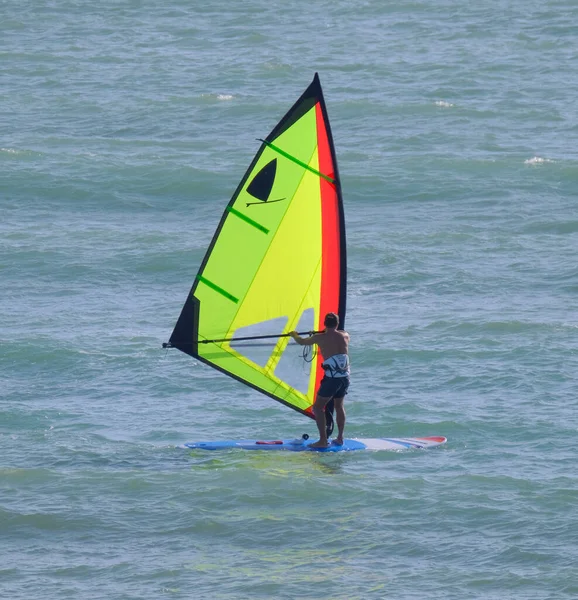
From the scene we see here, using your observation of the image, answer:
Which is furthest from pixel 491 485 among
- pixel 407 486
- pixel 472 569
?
pixel 472 569

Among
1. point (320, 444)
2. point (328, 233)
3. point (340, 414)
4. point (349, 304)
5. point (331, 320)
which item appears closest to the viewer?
point (331, 320)

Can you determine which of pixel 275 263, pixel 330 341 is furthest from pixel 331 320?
pixel 275 263

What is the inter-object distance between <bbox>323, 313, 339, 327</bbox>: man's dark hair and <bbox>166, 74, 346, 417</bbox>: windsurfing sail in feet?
1.28

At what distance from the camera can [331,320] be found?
1158cm

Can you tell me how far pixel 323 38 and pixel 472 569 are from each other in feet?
92.8

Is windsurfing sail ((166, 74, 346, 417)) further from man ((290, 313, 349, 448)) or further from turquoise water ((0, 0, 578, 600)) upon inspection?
turquoise water ((0, 0, 578, 600))

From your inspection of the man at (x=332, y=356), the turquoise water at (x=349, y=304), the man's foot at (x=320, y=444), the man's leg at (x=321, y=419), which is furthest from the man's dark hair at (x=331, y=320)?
the turquoise water at (x=349, y=304)

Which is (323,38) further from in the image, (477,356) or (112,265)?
(477,356)

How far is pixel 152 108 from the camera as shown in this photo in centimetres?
3075

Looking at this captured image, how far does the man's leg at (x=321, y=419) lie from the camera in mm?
12000

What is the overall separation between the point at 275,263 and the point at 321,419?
1.57 metres

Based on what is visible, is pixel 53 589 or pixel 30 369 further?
pixel 30 369

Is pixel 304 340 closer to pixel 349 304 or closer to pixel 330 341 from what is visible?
pixel 330 341

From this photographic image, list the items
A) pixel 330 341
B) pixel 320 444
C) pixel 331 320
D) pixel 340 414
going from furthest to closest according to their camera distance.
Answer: pixel 320 444 < pixel 340 414 < pixel 330 341 < pixel 331 320
